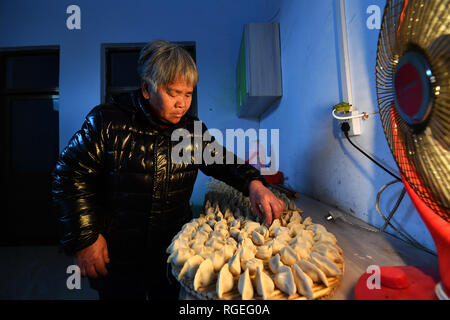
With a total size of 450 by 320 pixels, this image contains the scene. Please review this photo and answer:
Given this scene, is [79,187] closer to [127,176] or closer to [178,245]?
[127,176]

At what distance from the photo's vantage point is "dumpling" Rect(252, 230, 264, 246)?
0.57m

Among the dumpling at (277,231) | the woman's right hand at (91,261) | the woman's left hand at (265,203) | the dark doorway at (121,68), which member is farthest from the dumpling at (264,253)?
the dark doorway at (121,68)

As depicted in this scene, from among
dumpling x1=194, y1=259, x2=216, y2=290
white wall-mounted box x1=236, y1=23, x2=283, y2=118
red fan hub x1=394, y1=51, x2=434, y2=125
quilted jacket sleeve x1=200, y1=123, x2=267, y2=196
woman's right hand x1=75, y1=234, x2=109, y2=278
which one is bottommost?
woman's right hand x1=75, y1=234, x2=109, y2=278

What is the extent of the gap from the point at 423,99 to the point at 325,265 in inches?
12.1

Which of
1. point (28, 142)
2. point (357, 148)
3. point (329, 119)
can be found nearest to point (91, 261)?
point (357, 148)

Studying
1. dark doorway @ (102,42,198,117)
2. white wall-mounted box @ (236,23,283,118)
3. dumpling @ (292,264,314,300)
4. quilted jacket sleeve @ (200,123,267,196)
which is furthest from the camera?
dark doorway @ (102,42,198,117)

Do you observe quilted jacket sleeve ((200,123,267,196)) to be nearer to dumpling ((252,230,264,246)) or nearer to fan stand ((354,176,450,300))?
dumpling ((252,230,264,246))

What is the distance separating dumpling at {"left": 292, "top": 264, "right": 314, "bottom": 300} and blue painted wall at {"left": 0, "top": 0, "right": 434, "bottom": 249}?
42 centimetres

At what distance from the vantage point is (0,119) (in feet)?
9.66

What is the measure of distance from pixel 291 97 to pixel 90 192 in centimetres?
148

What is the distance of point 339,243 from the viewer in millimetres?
638

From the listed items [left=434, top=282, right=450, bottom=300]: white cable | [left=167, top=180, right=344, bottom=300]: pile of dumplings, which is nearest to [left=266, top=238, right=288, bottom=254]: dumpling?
[left=167, top=180, right=344, bottom=300]: pile of dumplings

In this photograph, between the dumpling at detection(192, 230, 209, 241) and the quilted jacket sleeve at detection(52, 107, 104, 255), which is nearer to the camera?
the dumpling at detection(192, 230, 209, 241)
